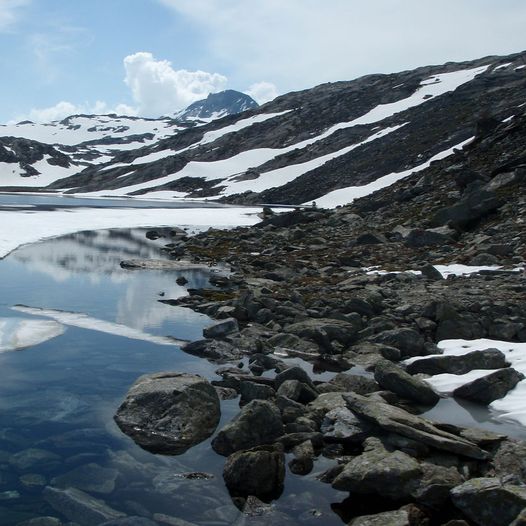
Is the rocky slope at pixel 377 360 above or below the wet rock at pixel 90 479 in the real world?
above

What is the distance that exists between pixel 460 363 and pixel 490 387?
158 cm

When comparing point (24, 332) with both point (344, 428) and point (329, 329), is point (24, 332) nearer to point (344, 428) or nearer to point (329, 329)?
point (329, 329)

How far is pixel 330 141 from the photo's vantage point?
123 metres

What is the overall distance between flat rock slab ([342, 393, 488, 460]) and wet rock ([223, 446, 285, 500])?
221 centimetres

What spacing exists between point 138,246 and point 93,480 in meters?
35.2

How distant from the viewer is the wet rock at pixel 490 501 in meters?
7.91

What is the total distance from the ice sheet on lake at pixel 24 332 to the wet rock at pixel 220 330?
15.8ft

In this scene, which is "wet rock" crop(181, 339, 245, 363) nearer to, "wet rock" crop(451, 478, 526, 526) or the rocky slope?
the rocky slope

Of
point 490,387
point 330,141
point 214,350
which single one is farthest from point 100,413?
point 330,141

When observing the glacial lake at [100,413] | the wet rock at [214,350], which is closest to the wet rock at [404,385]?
the glacial lake at [100,413]

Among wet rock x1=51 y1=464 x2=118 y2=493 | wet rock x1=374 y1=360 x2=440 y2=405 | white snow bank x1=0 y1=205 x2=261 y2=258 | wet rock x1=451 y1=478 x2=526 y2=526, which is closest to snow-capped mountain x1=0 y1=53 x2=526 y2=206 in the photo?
white snow bank x1=0 y1=205 x2=261 y2=258

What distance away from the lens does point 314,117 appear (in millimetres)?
149625

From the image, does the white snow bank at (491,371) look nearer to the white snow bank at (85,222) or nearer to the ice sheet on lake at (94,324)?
the ice sheet on lake at (94,324)

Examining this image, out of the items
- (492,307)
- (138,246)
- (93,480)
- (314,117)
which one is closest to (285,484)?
(93,480)
